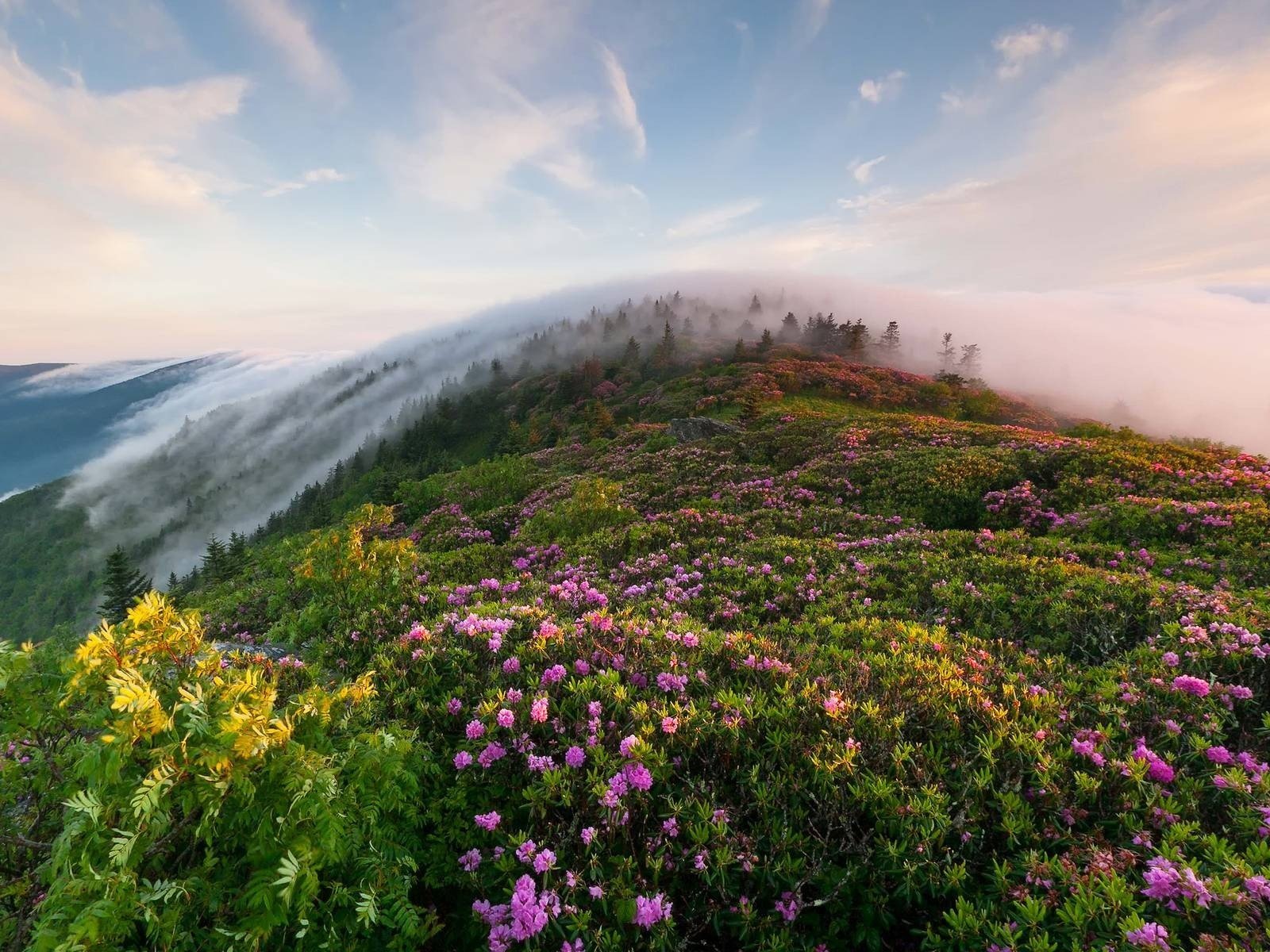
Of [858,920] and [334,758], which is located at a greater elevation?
[334,758]

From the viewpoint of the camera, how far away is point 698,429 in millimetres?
30359

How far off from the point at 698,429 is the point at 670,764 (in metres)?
26.8

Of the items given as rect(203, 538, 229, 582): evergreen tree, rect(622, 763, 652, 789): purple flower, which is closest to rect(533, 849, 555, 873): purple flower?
rect(622, 763, 652, 789): purple flower

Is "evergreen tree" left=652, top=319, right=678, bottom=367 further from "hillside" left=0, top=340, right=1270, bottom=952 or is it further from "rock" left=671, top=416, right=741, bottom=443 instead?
"hillside" left=0, top=340, right=1270, bottom=952

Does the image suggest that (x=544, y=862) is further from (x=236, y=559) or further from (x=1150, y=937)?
(x=236, y=559)

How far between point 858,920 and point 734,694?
1.80 m

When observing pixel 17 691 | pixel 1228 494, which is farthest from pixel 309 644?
pixel 1228 494

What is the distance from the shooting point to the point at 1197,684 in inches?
197

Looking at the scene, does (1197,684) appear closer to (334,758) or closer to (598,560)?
(334,758)

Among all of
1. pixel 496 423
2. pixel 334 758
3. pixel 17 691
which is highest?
pixel 17 691

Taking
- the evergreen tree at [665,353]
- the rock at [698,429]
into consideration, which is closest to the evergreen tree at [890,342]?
the evergreen tree at [665,353]

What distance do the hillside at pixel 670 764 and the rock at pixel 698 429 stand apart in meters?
20.4

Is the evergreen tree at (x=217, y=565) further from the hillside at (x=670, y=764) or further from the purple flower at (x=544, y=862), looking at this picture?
the purple flower at (x=544, y=862)

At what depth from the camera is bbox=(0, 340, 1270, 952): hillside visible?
110 inches
